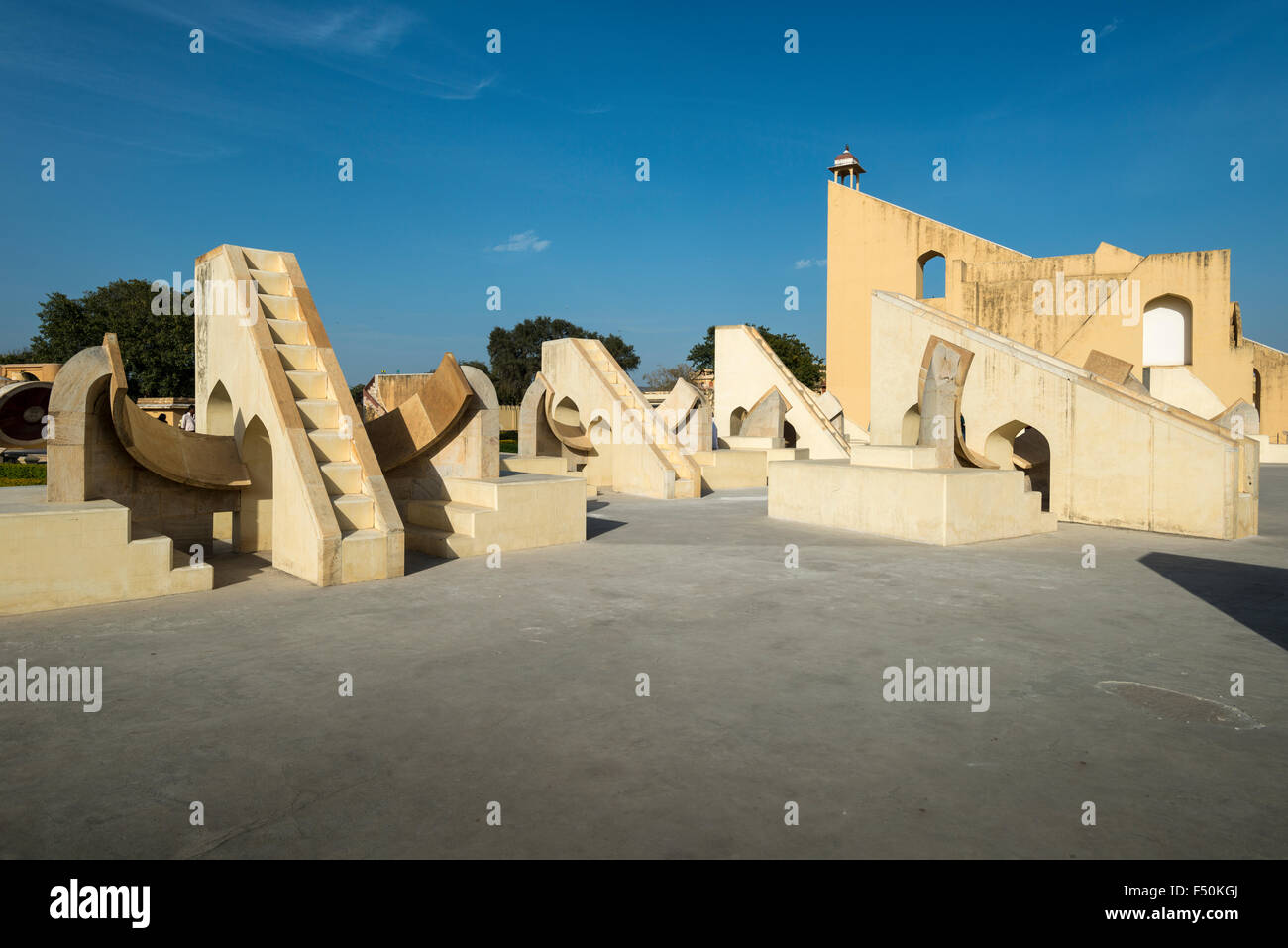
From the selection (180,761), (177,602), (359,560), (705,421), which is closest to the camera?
(180,761)

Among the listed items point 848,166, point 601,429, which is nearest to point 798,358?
point 848,166

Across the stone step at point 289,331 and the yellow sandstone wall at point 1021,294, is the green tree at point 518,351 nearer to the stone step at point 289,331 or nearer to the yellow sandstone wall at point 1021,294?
the yellow sandstone wall at point 1021,294

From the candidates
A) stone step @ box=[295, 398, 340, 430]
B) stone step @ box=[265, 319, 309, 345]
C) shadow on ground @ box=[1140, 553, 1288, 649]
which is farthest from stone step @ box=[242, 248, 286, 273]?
shadow on ground @ box=[1140, 553, 1288, 649]

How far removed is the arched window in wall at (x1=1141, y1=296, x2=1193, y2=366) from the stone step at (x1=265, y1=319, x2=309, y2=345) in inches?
1190

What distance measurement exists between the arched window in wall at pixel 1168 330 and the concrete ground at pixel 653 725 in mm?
26464

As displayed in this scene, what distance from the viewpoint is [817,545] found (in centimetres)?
923

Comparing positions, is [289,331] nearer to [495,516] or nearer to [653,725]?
[495,516]

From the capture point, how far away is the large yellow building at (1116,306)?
27.5 metres
